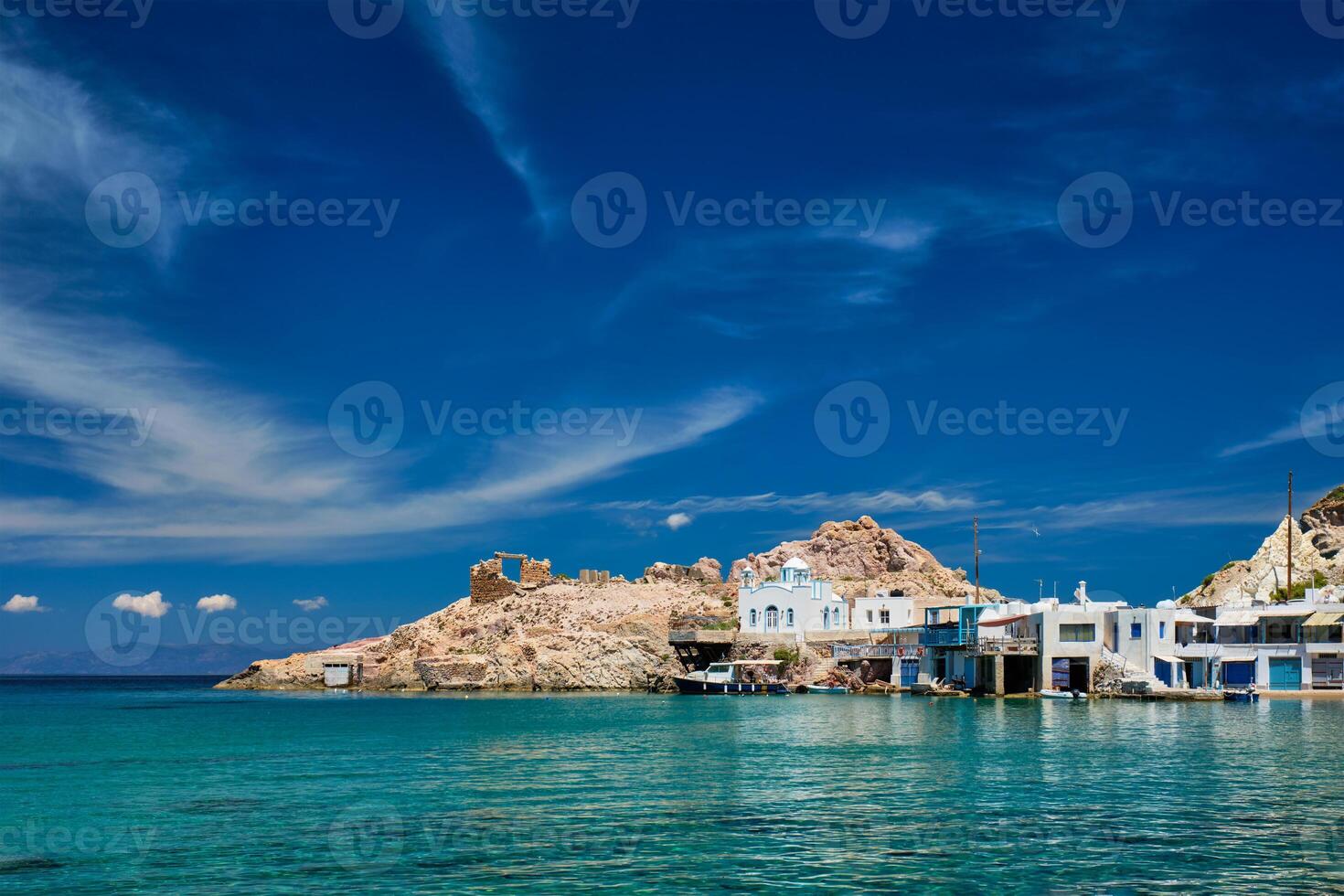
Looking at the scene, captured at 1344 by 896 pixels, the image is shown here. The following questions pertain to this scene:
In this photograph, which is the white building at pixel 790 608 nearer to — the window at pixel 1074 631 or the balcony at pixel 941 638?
the balcony at pixel 941 638

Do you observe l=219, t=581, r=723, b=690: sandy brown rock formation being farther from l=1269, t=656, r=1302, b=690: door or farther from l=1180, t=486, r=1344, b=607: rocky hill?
l=1180, t=486, r=1344, b=607: rocky hill

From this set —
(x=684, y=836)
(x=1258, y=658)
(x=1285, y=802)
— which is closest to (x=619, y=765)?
(x=684, y=836)

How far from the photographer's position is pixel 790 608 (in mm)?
119875

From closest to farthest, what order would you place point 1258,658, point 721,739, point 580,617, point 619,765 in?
point 619,765, point 721,739, point 1258,658, point 580,617

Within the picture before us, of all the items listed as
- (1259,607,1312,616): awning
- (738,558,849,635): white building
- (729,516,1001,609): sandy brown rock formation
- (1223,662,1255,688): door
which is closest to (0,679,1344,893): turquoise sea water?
(1223,662,1255,688): door

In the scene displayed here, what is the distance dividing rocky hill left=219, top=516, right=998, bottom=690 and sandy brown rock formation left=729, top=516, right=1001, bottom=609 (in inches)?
6.6

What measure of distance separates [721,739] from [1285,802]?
90.4ft

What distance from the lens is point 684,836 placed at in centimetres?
2766

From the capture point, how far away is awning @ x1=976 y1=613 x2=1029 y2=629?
9775 centimetres

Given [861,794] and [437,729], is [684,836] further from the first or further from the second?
[437,729]

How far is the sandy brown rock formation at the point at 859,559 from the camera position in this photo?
14138 centimetres

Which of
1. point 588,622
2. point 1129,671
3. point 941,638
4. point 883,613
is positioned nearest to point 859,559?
point 883,613

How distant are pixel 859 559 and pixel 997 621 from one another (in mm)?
48863

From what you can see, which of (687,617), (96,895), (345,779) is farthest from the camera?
(687,617)
